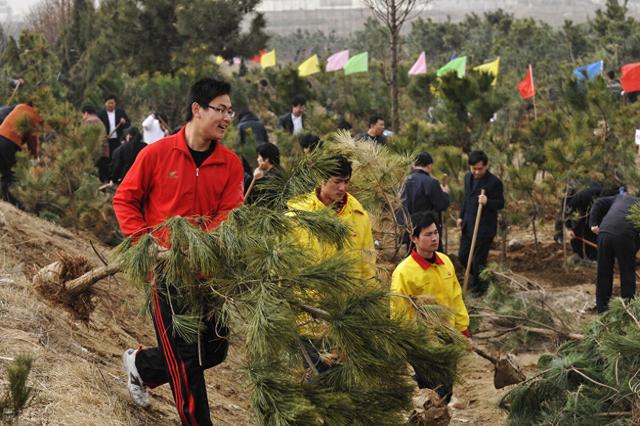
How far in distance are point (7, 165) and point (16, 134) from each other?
41cm

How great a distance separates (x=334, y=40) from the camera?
56250 mm

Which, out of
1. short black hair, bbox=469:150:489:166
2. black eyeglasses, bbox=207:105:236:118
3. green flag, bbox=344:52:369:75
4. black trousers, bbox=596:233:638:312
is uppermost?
Answer: black eyeglasses, bbox=207:105:236:118

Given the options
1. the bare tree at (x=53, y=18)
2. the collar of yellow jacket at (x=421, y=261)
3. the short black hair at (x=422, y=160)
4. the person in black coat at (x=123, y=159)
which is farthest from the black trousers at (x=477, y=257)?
the bare tree at (x=53, y=18)

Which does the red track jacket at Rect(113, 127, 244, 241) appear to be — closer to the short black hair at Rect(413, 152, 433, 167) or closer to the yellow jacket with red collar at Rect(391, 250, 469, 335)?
the yellow jacket with red collar at Rect(391, 250, 469, 335)

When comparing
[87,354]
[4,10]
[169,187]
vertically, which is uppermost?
[169,187]

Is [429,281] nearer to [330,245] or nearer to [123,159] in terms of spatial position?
[330,245]

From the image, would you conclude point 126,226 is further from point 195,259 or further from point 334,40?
point 334,40

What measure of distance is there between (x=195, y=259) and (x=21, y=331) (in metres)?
1.44

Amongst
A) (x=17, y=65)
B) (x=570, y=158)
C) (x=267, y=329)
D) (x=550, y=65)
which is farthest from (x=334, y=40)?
(x=267, y=329)

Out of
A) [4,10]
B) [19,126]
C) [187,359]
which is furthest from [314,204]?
[4,10]

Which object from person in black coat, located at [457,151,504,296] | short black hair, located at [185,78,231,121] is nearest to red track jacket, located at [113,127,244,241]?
short black hair, located at [185,78,231,121]

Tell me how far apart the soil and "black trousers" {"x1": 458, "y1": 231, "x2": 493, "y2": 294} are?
774 millimetres

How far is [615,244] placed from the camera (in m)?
8.61

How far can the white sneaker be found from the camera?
5.06m
